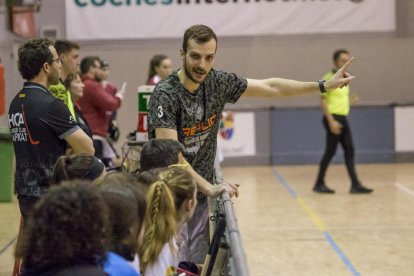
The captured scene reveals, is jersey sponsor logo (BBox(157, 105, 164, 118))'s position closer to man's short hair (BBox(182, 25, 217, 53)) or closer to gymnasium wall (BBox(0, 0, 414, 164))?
man's short hair (BBox(182, 25, 217, 53))

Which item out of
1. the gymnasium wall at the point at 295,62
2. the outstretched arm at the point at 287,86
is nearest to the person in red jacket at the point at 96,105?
the outstretched arm at the point at 287,86

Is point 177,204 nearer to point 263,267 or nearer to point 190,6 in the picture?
point 263,267

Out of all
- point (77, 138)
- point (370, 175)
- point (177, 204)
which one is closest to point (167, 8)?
point (370, 175)

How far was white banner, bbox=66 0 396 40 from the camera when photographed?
13.3 m

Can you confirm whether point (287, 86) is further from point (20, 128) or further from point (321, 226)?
point (321, 226)

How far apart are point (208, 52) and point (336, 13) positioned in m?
9.34

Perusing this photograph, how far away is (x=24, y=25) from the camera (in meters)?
12.1

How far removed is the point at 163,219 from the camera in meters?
3.29

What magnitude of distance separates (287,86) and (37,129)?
60.7 inches

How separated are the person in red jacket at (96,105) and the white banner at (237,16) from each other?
4.65m

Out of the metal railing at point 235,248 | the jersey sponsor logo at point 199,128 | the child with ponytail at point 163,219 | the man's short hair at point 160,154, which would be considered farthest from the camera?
the jersey sponsor logo at point 199,128

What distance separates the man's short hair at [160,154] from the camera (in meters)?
4.00

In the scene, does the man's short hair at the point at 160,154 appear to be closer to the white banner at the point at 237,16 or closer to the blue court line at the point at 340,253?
the blue court line at the point at 340,253

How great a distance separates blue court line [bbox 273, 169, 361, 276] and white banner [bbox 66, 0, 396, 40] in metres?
2.68
